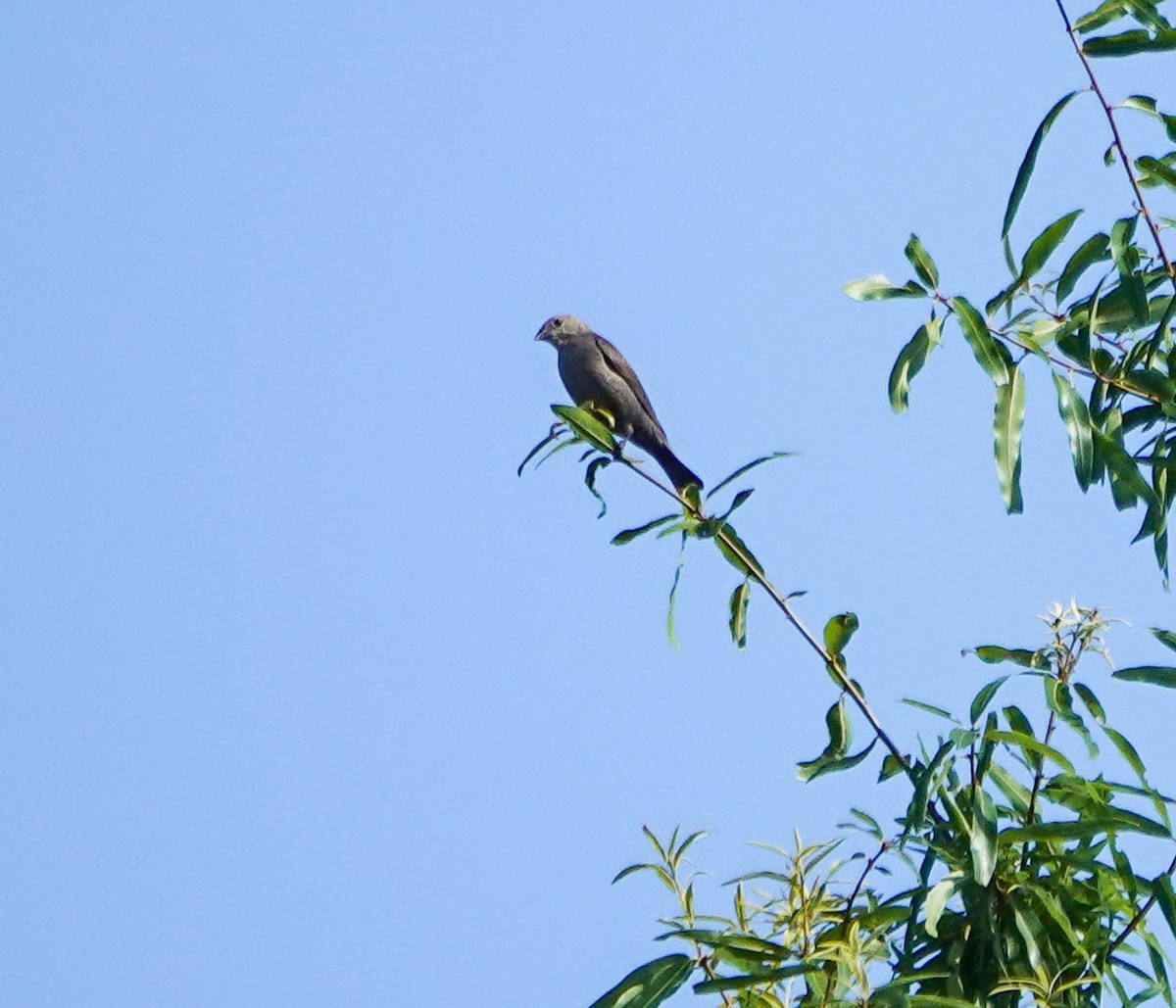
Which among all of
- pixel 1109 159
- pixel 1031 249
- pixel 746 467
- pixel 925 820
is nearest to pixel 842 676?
pixel 925 820

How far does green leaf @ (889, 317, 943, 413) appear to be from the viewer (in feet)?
11.5

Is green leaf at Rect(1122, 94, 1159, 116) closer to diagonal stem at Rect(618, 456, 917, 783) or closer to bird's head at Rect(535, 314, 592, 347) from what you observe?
diagonal stem at Rect(618, 456, 917, 783)

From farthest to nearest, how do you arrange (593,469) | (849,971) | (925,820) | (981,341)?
1. (593,469)
2. (981,341)
3. (925,820)
4. (849,971)

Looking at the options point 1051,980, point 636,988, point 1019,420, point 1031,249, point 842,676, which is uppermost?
point 1031,249

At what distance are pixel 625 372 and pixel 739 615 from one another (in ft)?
21.0

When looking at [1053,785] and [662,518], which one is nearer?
[1053,785]

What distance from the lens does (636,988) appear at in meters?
3.13

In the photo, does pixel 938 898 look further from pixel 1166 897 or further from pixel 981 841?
pixel 1166 897

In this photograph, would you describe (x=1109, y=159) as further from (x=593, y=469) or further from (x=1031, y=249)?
(x=593, y=469)

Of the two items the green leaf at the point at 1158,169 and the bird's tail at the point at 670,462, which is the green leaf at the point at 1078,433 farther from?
the bird's tail at the point at 670,462

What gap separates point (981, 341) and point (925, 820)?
91 cm

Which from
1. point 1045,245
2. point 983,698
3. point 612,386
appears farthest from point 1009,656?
point 612,386

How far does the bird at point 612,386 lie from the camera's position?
9.70 meters

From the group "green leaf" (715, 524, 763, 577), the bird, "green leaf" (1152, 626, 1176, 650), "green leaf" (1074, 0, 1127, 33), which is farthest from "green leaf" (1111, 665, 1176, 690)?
the bird
